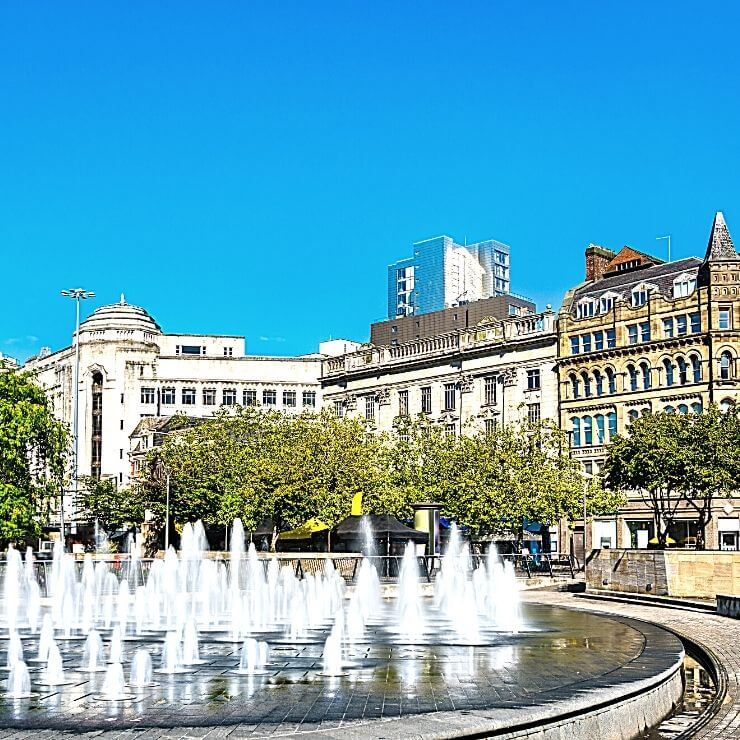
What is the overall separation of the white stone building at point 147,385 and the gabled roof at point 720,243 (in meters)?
43.3

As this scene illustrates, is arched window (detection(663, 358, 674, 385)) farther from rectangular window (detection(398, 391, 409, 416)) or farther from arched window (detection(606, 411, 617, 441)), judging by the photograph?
rectangular window (detection(398, 391, 409, 416))

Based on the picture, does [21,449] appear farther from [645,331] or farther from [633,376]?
[645,331]

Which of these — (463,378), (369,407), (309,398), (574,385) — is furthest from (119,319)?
(574,385)

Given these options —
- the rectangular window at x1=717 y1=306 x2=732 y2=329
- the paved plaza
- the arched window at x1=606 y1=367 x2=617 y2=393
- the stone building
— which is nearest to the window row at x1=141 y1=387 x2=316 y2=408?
the stone building

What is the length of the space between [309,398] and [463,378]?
1027 inches

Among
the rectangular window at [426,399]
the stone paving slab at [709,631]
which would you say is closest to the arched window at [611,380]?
the rectangular window at [426,399]

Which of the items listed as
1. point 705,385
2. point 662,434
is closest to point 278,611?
point 662,434

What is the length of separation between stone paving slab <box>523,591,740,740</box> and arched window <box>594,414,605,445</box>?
31.2 meters

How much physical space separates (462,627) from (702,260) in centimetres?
5336

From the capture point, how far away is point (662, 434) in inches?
2355

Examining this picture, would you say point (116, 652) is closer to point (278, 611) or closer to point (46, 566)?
point (278, 611)

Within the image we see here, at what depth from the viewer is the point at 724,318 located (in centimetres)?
6875

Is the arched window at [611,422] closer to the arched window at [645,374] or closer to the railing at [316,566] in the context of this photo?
the arched window at [645,374]

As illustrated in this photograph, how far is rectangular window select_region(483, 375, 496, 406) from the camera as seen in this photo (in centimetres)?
8094
